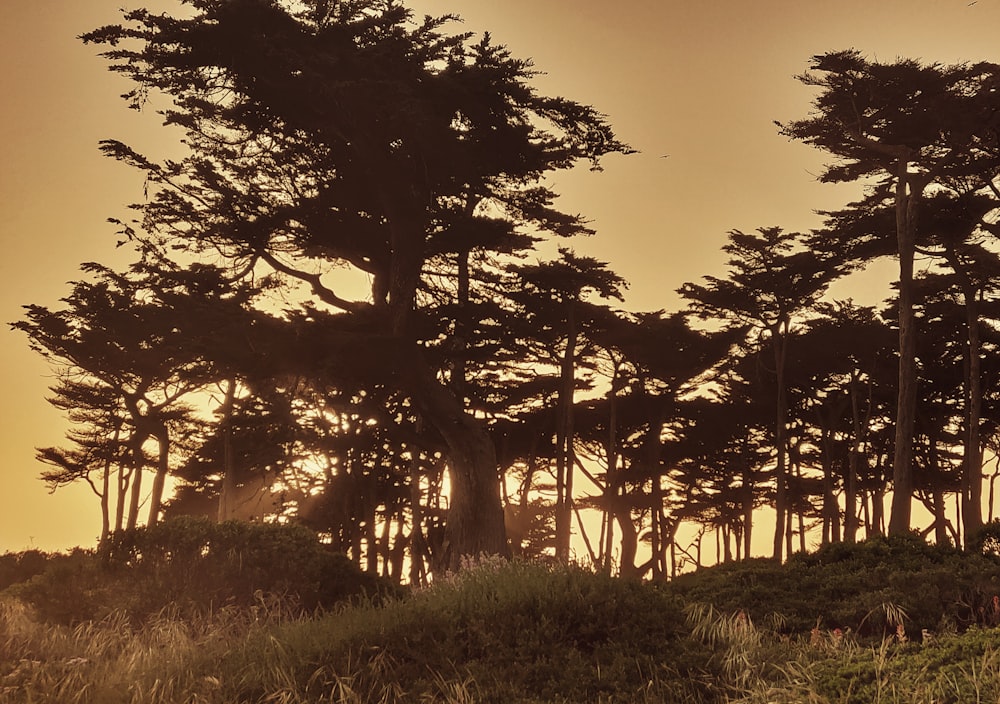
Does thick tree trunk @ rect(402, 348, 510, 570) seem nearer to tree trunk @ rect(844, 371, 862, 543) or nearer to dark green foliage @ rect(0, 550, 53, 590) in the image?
dark green foliage @ rect(0, 550, 53, 590)

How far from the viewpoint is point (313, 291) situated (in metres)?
23.5

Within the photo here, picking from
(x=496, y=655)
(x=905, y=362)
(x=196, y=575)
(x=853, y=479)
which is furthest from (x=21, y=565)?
(x=853, y=479)

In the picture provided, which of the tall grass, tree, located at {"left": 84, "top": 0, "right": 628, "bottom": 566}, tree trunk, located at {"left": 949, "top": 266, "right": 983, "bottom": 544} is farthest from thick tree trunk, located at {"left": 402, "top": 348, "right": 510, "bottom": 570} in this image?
tree trunk, located at {"left": 949, "top": 266, "right": 983, "bottom": 544}

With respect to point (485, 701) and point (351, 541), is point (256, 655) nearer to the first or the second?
point (485, 701)

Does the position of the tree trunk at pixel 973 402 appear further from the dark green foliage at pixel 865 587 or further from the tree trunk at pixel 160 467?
the tree trunk at pixel 160 467

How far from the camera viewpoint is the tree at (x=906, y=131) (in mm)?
22844

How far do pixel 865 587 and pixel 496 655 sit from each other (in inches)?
332

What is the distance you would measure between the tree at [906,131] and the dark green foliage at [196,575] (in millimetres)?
14426

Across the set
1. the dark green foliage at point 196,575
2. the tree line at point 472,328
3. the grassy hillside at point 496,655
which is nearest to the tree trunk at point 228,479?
the tree line at point 472,328

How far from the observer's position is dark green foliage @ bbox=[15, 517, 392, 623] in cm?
1270

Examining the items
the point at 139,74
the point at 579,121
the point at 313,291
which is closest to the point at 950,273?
the point at 579,121

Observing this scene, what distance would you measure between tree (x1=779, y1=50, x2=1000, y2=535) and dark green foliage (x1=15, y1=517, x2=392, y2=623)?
568 inches

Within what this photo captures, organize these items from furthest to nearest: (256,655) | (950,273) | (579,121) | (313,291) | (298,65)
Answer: (950,273), (313,291), (579,121), (298,65), (256,655)

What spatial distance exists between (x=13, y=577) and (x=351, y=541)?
32.7 feet
